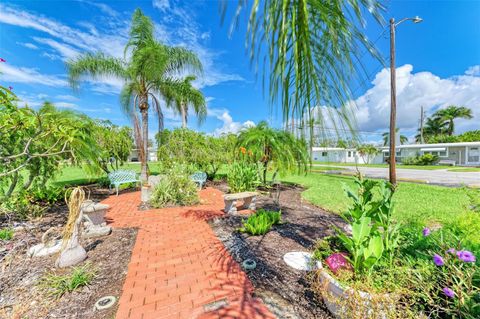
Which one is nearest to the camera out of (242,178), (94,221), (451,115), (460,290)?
(460,290)

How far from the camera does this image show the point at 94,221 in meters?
4.42

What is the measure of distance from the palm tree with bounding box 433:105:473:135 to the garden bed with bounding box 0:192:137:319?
50461 millimetres

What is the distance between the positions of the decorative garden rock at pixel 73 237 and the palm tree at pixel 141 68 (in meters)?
6.29

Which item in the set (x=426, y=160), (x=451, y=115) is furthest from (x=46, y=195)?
(x=451, y=115)

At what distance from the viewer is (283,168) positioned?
7.40 metres

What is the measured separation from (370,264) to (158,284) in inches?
96.8

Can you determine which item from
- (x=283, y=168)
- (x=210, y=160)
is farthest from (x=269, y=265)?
(x=210, y=160)

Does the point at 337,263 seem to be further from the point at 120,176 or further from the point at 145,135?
the point at 145,135

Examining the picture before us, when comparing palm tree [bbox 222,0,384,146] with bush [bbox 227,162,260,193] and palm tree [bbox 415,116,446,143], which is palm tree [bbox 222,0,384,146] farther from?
palm tree [bbox 415,116,446,143]

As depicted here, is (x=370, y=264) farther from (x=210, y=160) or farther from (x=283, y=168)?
(x=210, y=160)

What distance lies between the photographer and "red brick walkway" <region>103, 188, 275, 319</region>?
7.18 feet

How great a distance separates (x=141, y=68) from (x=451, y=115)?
50.2m

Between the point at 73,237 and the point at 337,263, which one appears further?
the point at 73,237

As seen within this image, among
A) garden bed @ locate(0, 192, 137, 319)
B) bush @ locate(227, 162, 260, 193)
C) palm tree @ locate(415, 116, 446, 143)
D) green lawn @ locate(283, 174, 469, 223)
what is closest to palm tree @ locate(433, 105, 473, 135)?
palm tree @ locate(415, 116, 446, 143)
